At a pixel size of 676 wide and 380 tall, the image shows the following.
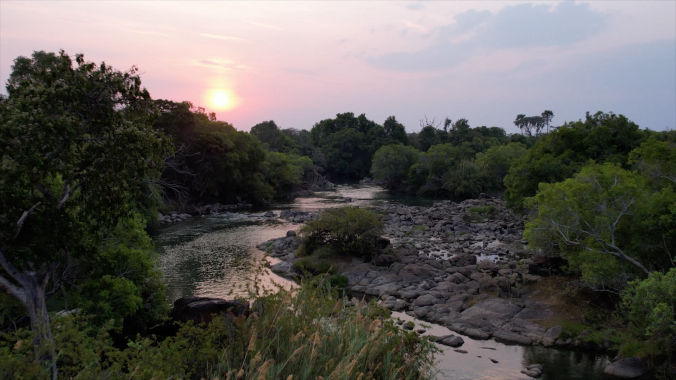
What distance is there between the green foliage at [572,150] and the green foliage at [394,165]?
38.0 m

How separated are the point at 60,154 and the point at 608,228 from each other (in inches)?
664

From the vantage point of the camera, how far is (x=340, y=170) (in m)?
98.4

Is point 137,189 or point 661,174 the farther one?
point 661,174

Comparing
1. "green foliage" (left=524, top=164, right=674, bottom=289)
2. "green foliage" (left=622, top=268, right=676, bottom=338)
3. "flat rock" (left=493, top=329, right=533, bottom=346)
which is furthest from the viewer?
"flat rock" (left=493, top=329, right=533, bottom=346)

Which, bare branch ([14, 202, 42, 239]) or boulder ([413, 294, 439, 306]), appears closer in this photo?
bare branch ([14, 202, 42, 239])

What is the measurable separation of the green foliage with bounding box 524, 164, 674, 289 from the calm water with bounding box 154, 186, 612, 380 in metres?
3.18

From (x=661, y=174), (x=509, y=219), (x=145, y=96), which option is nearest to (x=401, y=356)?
(x=145, y=96)

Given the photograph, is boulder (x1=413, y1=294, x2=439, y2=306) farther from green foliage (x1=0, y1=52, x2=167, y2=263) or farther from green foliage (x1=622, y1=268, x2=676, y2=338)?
green foliage (x1=0, y1=52, x2=167, y2=263)

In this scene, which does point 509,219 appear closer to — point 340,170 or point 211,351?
point 211,351

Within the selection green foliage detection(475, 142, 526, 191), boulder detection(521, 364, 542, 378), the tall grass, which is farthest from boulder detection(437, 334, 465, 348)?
green foliage detection(475, 142, 526, 191)

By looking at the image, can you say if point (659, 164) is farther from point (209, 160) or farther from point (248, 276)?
point (209, 160)

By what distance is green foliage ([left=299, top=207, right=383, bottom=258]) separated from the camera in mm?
27125

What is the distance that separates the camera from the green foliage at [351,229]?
1068 inches

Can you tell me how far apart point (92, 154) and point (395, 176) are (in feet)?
227
